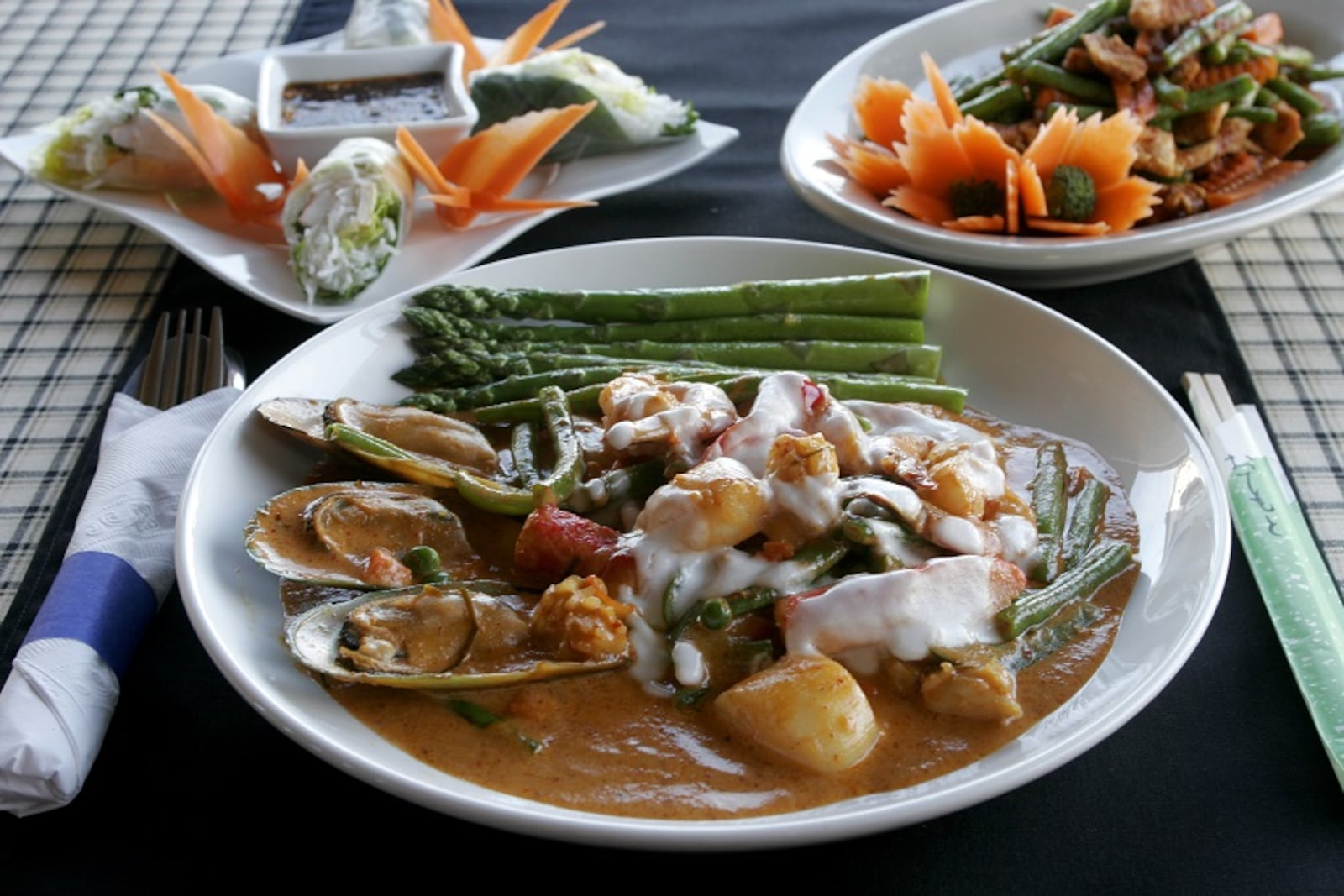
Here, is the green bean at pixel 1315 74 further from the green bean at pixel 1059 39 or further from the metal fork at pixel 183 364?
the metal fork at pixel 183 364

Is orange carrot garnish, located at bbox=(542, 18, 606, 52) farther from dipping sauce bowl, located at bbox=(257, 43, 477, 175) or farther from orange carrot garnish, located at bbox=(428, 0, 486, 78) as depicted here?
dipping sauce bowl, located at bbox=(257, 43, 477, 175)

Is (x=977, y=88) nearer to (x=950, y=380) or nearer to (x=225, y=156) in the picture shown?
(x=950, y=380)

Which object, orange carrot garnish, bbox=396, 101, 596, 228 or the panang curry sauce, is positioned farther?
orange carrot garnish, bbox=396, 101, 596, 228

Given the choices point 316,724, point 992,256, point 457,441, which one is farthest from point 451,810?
point 992,256

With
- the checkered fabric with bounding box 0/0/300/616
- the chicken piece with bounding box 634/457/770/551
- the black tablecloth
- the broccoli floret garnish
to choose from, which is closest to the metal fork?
the checkered fabric with bounding box 0/0/300/616

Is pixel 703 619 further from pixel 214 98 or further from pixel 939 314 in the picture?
pixel 214 98

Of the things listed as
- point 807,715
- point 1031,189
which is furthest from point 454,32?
point 807,715

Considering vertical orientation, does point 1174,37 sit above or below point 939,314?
above
